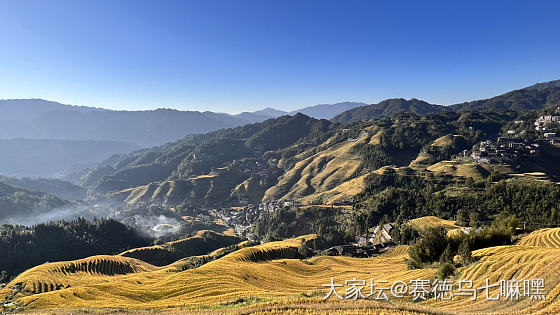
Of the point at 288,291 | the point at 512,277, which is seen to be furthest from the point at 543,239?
the point at 288,291

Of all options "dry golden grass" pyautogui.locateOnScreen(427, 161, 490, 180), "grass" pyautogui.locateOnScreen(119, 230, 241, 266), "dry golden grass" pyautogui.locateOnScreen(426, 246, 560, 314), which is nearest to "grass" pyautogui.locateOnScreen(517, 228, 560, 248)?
"dry golden grass" pyautogui.locateOnScreen(426, 246, 560, 314)

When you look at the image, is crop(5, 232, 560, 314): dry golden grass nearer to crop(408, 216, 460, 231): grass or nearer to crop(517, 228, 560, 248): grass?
crop(517, 228, 560, 248): grass

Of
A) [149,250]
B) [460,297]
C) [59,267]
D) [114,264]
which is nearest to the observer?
[460,297]

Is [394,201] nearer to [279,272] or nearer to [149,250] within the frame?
[279,272]

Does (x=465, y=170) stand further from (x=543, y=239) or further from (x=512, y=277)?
(x=512, y=277)

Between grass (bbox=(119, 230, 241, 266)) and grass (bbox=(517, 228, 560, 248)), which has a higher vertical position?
grass (bbox=(517, 228, 560, 248))

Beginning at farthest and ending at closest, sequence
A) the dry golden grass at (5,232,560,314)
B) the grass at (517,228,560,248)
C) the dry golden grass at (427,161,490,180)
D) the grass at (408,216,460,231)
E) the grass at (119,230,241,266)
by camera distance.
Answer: the dry golden grass at (427,161,490,180)
the grass at (119,230,241,266)
the grass at (408,216,460,231)
the grass at (517,228,560,248)
the dry golden grass at (5,232,560,314)

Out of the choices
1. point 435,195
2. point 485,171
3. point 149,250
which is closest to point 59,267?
point 149,250

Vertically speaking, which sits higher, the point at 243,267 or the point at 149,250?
the point at 243,267

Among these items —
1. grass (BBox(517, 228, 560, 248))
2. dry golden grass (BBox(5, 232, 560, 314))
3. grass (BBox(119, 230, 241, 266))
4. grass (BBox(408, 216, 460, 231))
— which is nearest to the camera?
dry golden grass (BBox(5, 232, 560, 314))

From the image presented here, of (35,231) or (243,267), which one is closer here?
(243,267)

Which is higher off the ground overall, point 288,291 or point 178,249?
point 288,291
